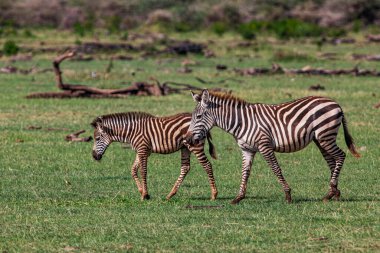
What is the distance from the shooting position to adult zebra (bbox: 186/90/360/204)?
11.8m

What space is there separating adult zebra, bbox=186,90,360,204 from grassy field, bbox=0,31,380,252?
65cm

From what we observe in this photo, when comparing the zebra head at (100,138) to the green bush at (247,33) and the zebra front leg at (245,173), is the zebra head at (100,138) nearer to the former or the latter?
the zebra front leg at (245,173)

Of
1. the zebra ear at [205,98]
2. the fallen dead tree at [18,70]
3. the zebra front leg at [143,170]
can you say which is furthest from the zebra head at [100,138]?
the fallen dead tree at [18,70]

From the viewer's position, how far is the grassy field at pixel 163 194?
9.27m

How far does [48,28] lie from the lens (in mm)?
60156

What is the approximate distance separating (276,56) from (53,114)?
16183 mm

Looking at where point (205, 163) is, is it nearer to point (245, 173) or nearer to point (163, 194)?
point (245, 173)

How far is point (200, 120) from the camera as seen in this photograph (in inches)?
464

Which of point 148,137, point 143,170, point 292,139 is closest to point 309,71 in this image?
point 148,137

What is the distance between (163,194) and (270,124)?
1.75 m

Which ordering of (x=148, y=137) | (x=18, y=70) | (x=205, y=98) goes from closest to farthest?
1. (x=205, y=98)
2. (x=148, y=137)
3. (x=18, y=70)

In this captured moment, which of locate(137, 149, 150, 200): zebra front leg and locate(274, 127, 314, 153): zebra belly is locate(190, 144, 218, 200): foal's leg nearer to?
locate(137, 149, 150, 200): zebra front leg

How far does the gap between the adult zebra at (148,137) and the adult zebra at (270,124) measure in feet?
1.42

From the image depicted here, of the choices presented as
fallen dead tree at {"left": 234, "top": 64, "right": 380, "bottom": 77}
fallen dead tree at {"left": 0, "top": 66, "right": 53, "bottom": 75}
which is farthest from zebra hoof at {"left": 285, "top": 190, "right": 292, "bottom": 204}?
fallen dead tree at {"left": 0, "top": 66, "right": 53, "bottom": 75}
